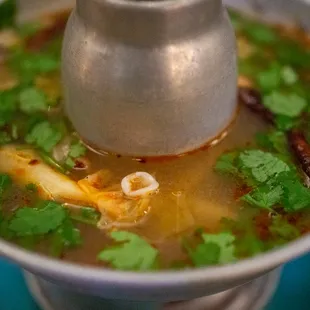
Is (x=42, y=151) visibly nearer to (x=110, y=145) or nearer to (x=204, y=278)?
(x=110, y=145)

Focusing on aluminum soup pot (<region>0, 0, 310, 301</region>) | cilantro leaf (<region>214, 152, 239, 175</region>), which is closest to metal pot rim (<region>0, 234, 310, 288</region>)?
aluminum soup pot (<region>0, 0, 310, 301</region>)

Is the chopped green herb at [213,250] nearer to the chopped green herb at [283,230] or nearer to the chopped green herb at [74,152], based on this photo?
the chopped green herb at [283,230]

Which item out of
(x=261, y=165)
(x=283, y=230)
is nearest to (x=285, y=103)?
(x=261, y=165)

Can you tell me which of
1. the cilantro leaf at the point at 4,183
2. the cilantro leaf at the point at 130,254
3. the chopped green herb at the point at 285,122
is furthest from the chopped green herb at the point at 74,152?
the chopped green herb at the point at 285,122

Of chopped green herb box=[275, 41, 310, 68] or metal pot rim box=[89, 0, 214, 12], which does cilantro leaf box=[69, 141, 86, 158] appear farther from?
chopped green herb box=[275, 41, 310, 68]

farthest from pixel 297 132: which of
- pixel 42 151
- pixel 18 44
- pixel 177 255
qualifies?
pixel 18 44

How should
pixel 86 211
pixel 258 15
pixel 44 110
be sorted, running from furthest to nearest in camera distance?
pixel 258 15
pixel 44 110
pixel 86 211

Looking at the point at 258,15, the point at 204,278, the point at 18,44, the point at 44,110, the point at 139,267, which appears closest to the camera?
the point at 204,278

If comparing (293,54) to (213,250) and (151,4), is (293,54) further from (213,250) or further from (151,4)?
(213,250)
